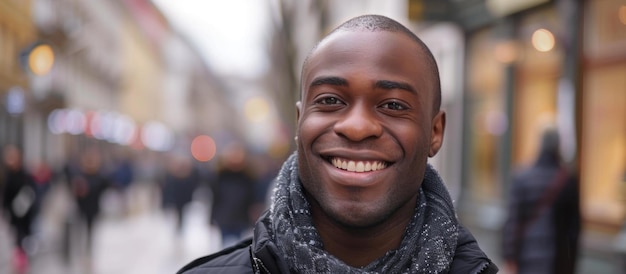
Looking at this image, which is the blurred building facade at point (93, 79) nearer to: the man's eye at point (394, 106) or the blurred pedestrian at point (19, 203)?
the blurred pedestrian at point (19, 203)

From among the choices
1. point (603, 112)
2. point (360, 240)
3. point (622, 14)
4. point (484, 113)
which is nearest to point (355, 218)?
point (360, 240)

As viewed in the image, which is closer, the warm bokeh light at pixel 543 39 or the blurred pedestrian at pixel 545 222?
the blurred pedestrian at pixel 545 222

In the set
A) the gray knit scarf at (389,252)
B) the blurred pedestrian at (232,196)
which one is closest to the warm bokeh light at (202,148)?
the blurred pedestrian at (232,196)

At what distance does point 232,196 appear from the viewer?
1158cm

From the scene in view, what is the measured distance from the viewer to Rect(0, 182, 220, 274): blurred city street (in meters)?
13.0

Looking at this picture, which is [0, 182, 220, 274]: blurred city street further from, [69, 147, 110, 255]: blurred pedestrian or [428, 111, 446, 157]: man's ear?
[428, 111, 446, 157]: man's ear

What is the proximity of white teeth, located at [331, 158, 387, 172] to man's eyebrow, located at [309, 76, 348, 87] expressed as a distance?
154mm

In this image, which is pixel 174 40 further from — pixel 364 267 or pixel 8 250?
pixel 364 267

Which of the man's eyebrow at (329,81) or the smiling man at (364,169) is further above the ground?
the man's eyebrow at (329,81)

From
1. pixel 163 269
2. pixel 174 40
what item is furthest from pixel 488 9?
pixel 174 40

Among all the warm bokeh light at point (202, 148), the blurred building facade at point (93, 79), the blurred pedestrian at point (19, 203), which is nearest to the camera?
the blurred pedestrian at point (19, 203)

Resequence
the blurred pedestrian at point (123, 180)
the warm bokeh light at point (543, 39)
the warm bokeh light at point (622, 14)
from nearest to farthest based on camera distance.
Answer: the warm bokeh light at point (543, 39)
the warm bokeh light at point (622, 14)
the blurred pedestrian at point (123, 180)

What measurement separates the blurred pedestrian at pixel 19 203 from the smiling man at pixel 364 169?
1123 cm

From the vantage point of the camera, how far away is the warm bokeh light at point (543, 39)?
29.6 feet
